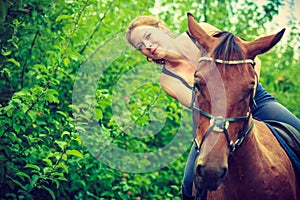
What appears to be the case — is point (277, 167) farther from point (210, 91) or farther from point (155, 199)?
point (155, 199)

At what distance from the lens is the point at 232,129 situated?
9.27ft

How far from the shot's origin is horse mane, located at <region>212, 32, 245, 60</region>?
288 cm

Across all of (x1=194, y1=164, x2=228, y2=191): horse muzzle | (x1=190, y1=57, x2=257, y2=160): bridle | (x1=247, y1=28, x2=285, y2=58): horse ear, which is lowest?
(x1=194, y1=164, x2=228, y2=191): horse muzzle

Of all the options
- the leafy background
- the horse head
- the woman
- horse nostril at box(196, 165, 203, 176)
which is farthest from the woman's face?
horse nostril at box(196, 165, 203, 176)

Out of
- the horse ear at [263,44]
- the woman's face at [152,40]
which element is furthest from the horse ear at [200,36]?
the woman's face at [152,40]

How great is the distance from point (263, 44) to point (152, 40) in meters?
1.51

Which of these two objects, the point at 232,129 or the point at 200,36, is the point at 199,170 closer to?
the point at 232,129

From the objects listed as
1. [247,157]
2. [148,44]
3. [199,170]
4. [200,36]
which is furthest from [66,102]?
[199,170]

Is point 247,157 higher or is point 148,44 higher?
point 148,44

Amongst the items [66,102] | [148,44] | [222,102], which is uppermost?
[148,44]

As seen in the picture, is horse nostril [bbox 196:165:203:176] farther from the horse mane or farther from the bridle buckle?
the horse mane

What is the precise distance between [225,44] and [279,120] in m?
1.20

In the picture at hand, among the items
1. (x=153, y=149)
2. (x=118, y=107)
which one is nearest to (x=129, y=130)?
(x=118, y=107)

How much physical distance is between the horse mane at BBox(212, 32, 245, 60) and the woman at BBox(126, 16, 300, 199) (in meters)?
0.77
